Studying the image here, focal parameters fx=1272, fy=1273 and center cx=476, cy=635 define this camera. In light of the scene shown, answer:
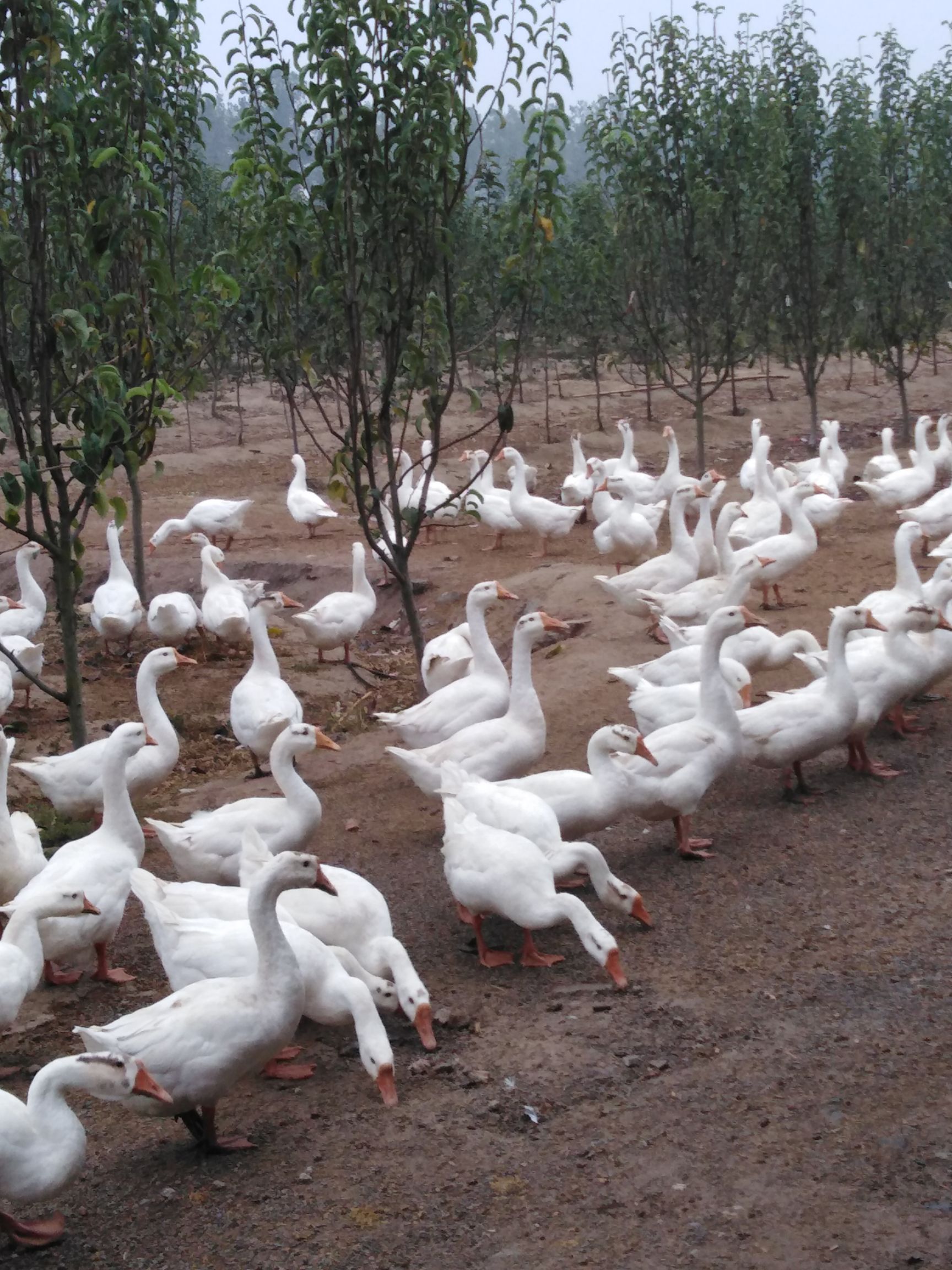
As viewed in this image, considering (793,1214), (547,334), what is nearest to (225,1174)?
(793,1214)

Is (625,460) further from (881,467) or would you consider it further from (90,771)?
(90,771)

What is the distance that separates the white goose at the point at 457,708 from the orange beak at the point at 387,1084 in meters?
3.45

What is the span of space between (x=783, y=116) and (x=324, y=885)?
1836 centimetres

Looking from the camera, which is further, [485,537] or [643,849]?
[485,537]

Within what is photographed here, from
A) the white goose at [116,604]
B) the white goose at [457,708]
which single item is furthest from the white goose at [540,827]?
the white goose at [116,604]

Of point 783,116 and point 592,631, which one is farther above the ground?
point 783,116

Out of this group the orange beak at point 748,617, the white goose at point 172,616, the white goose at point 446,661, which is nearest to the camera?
the orange beak at point 748,617

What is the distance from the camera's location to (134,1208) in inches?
171

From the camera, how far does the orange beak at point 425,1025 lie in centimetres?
514

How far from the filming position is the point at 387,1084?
15.7 feet

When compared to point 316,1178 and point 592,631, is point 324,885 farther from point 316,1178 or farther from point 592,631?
point 592,631

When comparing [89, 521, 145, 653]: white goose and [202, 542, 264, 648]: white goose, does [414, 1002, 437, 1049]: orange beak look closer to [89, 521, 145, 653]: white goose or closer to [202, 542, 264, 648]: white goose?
[202, 542, 264, 648]: white goose

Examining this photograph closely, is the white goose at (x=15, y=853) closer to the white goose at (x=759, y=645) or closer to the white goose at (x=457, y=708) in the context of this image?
the white goose at (x=457, y=708)

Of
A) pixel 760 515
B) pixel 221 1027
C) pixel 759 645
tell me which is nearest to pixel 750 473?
pixel 760 515
